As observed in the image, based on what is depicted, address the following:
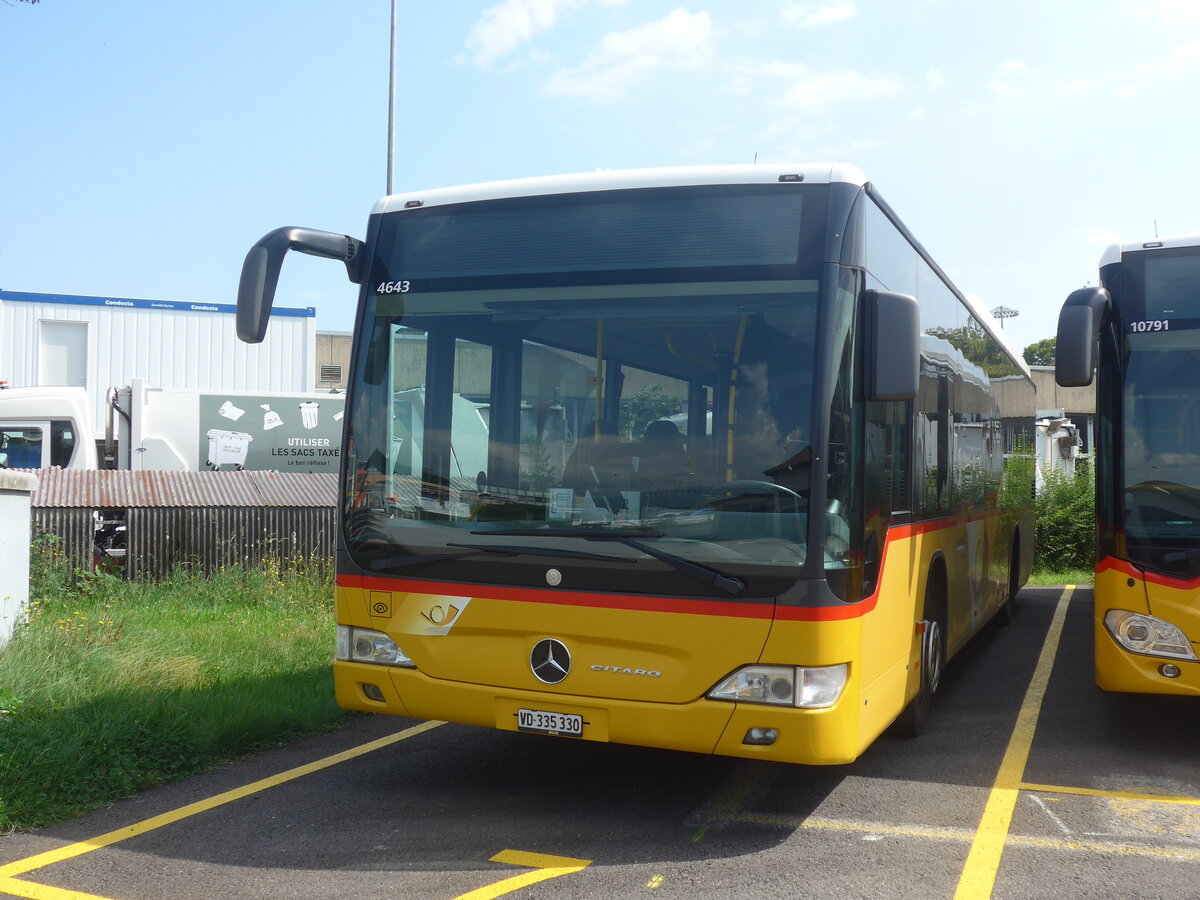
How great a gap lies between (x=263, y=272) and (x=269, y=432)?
52.4 ft

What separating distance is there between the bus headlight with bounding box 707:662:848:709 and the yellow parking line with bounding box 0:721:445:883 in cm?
254

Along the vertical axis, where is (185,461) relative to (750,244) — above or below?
below

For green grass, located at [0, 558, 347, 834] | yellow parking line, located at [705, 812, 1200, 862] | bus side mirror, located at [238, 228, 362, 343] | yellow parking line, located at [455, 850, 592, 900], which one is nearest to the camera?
yellow parking line, located at [455, 850, 592, 900]

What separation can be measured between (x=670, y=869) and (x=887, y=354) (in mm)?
2366

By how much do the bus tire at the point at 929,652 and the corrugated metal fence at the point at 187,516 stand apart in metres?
7.14

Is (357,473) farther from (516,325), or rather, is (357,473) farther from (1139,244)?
(1139,244)

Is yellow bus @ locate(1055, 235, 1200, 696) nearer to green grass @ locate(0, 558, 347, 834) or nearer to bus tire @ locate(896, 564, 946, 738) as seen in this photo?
bus tire @ locate(896, 564, 946, 738)

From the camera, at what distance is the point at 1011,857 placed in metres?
4.76

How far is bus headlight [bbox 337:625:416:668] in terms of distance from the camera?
5.41 m

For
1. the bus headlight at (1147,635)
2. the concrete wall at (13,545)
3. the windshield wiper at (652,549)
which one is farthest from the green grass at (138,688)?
the bus headlight at (1147,635)

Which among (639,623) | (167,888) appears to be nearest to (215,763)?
(167,888)

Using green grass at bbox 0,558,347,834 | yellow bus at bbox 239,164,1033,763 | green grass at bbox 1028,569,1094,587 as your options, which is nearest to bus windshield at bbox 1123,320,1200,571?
yellow bus at bbox 239,164,1033,763

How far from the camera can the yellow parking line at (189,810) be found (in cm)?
468

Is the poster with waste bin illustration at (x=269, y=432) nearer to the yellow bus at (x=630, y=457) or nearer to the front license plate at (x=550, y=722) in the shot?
the yellow bus at (x=630, y=457)
